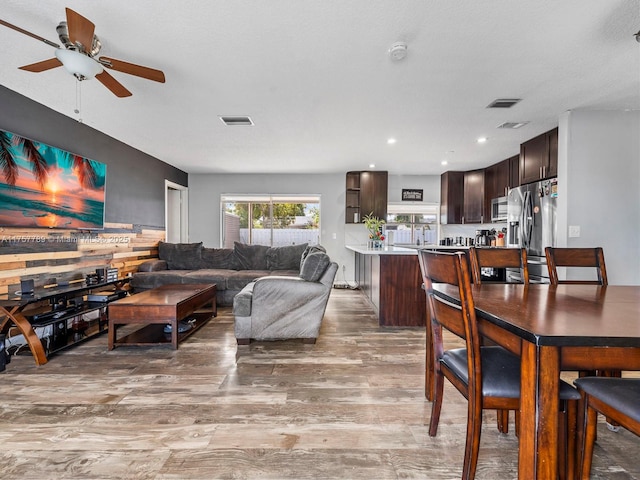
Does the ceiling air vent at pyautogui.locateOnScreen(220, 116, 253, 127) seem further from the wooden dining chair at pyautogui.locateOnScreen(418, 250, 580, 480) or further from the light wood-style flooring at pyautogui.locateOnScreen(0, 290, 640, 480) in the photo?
the wooden dining chair at pyautogui.locateOnScreen(418, 250, 580, 480)

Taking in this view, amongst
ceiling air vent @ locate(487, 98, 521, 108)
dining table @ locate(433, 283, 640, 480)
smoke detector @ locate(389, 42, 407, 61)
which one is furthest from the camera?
ceiling air vent @ locate(487, 98, 521, 108)

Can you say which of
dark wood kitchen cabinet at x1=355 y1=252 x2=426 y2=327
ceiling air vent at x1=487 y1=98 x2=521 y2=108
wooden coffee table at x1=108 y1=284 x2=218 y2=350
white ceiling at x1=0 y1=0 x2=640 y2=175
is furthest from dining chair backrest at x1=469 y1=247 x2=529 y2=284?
wooden coffee table at x1=108 y1=284 x2=218 y2=350

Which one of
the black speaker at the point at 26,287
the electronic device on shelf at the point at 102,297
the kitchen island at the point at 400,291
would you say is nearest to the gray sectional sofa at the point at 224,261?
the electronic device on shelf at the point at 102,297

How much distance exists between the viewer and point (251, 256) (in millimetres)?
5457

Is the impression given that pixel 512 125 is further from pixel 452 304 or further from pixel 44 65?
pixel 44 65

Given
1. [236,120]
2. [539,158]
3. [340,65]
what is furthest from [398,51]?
[539,158]

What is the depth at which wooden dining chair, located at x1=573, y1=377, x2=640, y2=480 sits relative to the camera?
40.6 inches

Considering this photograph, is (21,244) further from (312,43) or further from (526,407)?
(526,407)

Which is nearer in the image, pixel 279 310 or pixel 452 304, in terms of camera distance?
pixel 452 304

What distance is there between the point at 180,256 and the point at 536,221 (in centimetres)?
537

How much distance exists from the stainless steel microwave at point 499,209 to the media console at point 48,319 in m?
5.76

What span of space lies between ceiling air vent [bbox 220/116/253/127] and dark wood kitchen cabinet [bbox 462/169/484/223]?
4.57 metres

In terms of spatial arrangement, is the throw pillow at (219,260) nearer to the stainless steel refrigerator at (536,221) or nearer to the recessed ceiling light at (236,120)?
the recessed ceiling light at (236,120)

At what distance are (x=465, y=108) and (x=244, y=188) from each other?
4.72 meters
